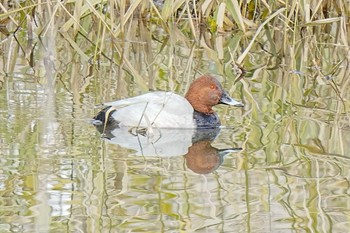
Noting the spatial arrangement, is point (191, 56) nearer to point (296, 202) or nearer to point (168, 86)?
point (168, 86)

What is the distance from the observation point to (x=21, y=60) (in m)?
8.37

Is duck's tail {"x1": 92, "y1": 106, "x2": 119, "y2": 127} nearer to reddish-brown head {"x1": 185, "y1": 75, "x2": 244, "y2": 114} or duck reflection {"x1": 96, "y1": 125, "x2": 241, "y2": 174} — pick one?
duck reflection {"x1": 96, "y1": 125, "x2": 241, "y2": 174}

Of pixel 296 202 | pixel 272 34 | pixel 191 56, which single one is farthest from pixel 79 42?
pixel 296 202

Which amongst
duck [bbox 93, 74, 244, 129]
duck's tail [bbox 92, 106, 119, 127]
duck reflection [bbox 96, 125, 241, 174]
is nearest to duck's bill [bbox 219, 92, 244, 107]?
duck [bbox 93, 74, 244, 129]

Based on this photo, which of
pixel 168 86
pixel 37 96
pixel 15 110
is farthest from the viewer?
pixel 168 86

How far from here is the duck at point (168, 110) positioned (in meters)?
6.44

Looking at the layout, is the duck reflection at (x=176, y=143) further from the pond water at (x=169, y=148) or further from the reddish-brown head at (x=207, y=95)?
the reddish-brown head at (x=207, y=95)

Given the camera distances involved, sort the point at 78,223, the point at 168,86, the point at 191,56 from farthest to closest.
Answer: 1. the point at 191,56
2. the point at 168,86
3. the point at 78,223

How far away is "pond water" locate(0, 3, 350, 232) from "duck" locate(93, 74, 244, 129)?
0.10 m

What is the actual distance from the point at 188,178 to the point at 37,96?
2108 mm

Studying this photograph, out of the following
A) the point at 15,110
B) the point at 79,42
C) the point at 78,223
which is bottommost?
the point at 78,223

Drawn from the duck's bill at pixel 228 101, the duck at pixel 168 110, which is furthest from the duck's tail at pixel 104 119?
the duck's bill at pixel 228 101

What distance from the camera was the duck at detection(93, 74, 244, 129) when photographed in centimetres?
644

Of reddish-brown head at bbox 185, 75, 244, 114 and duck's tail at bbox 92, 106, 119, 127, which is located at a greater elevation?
reddish-brown head at bbox 185, 75, 244, 114
